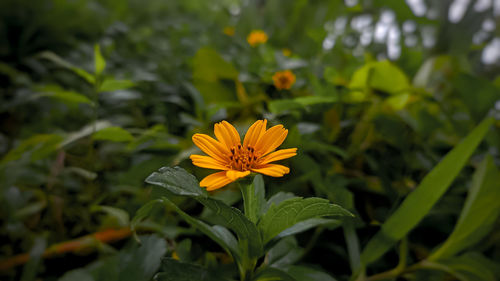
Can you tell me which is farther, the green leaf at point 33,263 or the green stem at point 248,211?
the green leaf at point 33,263

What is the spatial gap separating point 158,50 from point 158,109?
0.63 meters

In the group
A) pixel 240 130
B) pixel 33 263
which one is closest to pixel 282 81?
pixel 240 130

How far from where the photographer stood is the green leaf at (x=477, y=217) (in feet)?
1.65

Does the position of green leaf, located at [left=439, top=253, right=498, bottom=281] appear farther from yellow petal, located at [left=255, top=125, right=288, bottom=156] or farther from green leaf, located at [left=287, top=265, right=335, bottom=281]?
yellow petal, located at [left=255, top=125, right=288, bottom=156]

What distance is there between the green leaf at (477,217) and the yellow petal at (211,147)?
432 mm

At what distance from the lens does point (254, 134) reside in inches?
14.5

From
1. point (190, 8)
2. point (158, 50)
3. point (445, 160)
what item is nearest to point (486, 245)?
point (445, 160)

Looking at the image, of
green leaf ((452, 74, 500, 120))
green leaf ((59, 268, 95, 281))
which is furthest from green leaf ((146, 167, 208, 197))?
green leaf ((452, 74, 500, 120))

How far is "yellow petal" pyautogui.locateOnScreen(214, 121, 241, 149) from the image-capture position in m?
0.35

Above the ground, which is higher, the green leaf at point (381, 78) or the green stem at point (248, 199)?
the green leaf at point (381, 78)

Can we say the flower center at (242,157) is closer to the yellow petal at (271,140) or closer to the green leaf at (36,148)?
the yellow petal at (271,140)

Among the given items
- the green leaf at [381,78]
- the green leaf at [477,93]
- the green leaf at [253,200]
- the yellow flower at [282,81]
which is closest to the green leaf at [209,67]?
the yellow flower at [282,81]

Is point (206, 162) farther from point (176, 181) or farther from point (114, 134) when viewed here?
point (114, 134)

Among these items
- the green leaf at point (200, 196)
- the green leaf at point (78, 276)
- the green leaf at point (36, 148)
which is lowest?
the green leaf at point (78, 276)
